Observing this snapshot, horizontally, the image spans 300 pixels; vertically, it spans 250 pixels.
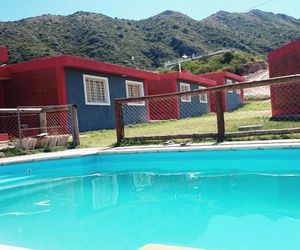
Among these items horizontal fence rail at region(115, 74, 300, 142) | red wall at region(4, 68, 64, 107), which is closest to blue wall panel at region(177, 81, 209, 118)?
horizontal fence rail at region(115, 74, 300, 142)

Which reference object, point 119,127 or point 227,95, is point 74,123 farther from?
point 227,95

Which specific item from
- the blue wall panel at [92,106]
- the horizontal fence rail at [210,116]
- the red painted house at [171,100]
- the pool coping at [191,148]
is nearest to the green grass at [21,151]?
the pool coping at [191,148]

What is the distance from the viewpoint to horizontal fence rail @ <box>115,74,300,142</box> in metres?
8.60

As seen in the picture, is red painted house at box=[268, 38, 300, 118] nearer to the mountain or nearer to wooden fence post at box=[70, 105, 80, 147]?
wooden fence post at box=[70, 105, 80, 147]

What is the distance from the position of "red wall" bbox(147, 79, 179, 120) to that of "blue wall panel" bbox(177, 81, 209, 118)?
2.39 feet

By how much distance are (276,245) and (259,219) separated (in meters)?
0.74

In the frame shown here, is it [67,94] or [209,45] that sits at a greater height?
[209,45]

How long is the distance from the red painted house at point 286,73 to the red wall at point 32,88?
25.3ft

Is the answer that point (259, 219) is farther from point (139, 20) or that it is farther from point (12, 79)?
point (139, 20)

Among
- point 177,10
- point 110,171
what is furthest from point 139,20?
point 110,171

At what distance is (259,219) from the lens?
12.8ft

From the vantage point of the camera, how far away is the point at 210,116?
21422 millimetres

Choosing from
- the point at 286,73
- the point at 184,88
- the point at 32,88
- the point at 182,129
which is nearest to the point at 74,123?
the point at 182,129

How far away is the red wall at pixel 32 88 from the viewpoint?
46.6 ft
